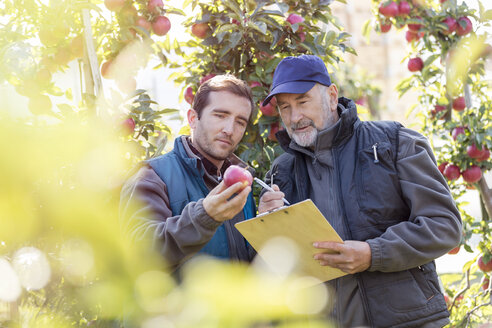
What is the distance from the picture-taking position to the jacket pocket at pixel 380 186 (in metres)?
1.71

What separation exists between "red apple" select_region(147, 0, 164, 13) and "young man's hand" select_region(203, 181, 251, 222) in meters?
1.39

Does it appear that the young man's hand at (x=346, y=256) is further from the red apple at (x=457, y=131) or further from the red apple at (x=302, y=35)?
the red apple at (x=457, y=131)

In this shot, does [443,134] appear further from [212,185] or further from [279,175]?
[212,185]

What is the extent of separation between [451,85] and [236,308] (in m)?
3.37

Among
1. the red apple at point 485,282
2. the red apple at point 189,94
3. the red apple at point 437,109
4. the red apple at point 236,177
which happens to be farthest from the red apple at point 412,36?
the red apple at point 236,177

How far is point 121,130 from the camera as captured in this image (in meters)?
2.27

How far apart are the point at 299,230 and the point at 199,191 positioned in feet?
1.31

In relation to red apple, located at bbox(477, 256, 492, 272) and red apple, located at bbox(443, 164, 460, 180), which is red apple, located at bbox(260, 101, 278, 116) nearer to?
red apple, located at bbox(443, 164, 460, 180)

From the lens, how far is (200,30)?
2.53 meters

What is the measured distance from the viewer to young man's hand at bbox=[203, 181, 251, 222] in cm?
130

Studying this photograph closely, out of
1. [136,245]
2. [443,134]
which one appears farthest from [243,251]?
[443,134]

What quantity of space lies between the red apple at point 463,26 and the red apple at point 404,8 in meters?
0.33

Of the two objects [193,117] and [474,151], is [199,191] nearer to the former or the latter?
[193,117]

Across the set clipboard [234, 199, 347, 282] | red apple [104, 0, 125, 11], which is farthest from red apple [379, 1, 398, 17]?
clipboard [234, 199, 347, 282]
